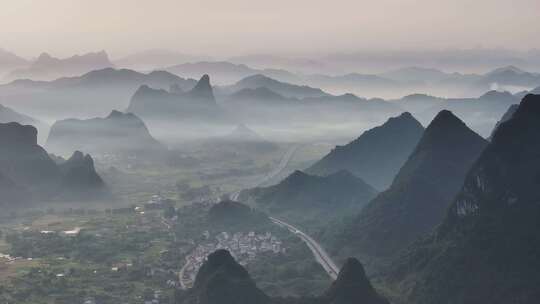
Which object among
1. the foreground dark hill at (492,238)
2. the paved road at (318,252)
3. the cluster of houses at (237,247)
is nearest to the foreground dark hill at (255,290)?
the foreground dark hill at (492,238)

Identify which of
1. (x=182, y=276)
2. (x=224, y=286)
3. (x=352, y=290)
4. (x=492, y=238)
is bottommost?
(x=182, y=276)

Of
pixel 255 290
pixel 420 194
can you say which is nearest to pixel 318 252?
pixel 420 194

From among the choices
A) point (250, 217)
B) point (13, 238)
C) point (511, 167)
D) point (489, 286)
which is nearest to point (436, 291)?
point (489, 286)

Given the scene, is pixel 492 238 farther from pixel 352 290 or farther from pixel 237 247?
pixel 237 247

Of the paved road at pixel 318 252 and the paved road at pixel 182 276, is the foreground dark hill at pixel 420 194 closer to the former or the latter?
the paved road at pixel 318 252

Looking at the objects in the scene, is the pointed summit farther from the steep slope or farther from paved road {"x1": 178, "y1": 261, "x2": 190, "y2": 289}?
paved road {"x1": 178, "y1": 261, "x2": 190, "y2": 289}
